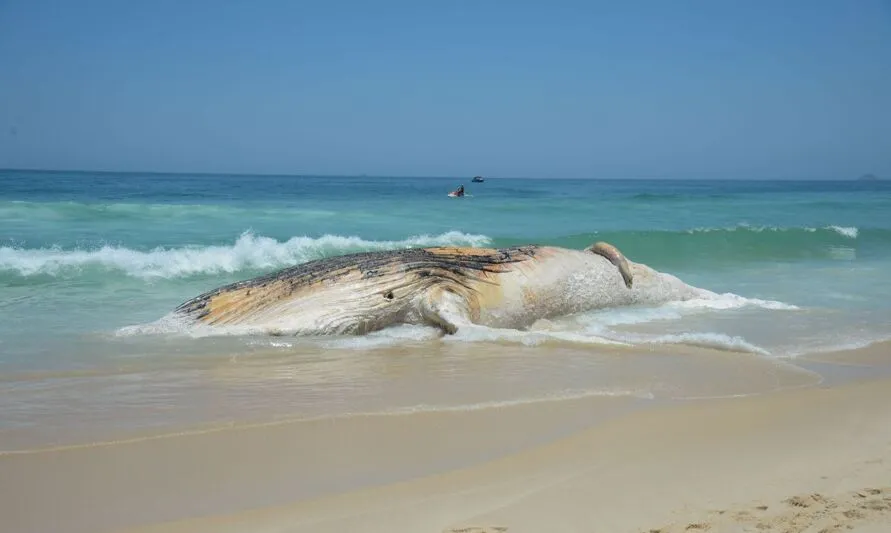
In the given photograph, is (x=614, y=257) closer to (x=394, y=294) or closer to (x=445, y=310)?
(x=445, y=310)

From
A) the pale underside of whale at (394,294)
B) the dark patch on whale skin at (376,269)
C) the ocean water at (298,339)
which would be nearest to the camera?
the ocean water at (298,339)

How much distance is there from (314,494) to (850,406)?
3.72 metres

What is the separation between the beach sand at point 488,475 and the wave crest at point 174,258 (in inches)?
345

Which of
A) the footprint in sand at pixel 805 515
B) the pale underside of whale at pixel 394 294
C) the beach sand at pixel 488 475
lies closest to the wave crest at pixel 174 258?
the pale underside of whale at pixel 394 294

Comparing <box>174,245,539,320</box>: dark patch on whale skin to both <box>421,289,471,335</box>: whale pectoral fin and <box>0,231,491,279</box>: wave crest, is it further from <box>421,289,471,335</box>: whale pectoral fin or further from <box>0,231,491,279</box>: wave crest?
<box>0,231,491,279</box>: wave crest

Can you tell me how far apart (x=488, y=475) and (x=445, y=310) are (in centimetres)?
338

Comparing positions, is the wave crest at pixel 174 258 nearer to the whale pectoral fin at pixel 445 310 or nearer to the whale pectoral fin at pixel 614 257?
the whale pectoral fin at pixel 445 310

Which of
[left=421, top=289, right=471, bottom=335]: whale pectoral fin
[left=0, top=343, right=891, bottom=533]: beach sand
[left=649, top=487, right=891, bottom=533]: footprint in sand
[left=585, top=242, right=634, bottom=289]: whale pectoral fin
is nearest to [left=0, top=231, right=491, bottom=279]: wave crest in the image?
[left=421, top=289, right=471, bottom=335]: whale pectoral fin

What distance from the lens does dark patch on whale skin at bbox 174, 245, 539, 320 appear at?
283 inches

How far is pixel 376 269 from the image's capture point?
7.27 m

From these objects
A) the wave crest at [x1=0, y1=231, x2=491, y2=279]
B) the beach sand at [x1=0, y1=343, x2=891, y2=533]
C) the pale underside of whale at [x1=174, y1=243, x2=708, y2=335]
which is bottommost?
the beach sand at [x1=0, y1=343, x2=891, y2=533]

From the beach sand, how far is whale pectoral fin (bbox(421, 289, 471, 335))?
Result: 209 centimetres

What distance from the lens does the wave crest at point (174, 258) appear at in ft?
40.5

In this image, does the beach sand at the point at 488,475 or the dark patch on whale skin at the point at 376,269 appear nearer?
the beach sand at the point at 488,475
